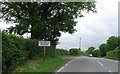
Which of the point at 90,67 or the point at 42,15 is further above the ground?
the point at 42,15

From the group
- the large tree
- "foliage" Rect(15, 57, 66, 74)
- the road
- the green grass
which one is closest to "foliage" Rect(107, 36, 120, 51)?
the large tree

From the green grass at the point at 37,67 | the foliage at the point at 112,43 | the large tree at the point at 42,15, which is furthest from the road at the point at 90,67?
the foliage at the point at 112,43

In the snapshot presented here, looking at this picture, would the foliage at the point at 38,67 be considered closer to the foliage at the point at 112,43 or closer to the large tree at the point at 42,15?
the large tree at the point at 42,15

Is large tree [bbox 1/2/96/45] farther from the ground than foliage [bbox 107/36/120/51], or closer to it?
farther from the ground

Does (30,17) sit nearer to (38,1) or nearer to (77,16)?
(38,1)

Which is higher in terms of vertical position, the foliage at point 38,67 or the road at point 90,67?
the foliage at point 38,67

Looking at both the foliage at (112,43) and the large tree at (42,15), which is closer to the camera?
the large tree at (42,15)

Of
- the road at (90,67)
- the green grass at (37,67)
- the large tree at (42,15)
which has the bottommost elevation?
the road at (90,67)

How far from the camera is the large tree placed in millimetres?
43406

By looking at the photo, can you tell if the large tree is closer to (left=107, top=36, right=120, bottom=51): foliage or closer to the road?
the road

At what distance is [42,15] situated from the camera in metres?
46.8

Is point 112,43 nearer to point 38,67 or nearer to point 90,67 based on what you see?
point 90,67

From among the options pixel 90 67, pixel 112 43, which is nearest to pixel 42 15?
pixel 90 67

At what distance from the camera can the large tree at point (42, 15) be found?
43406 mm
